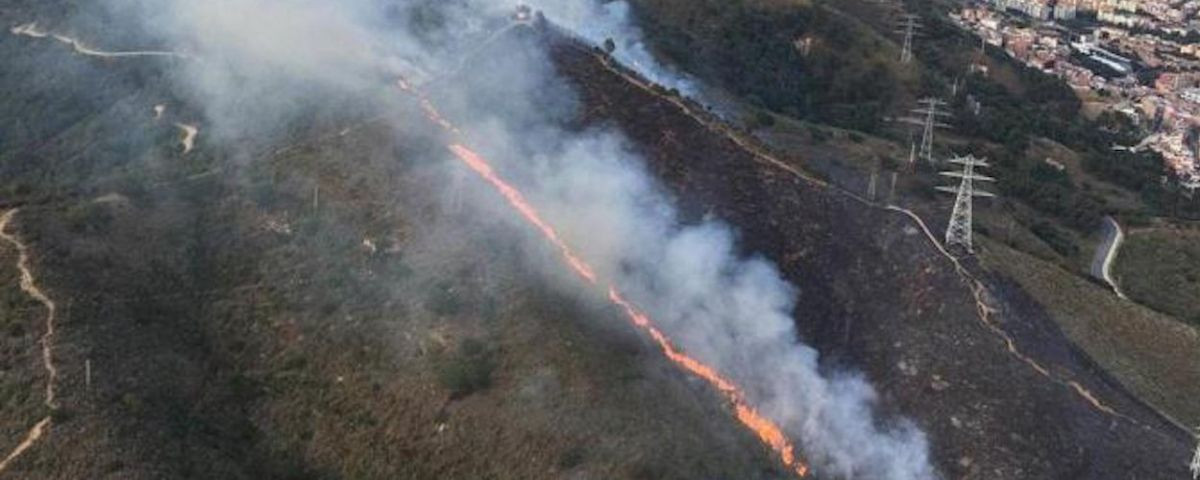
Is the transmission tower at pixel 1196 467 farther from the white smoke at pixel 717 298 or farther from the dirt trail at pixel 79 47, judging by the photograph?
the dirt trail at pixel 79 47

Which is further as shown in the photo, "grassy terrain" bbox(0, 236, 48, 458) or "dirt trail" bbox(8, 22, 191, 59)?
"dirt trail" bbox(8, 22, 191, 59)

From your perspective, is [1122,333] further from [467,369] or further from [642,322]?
[467,369]

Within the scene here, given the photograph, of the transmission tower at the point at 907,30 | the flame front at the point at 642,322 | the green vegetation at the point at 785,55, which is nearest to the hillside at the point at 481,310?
the flame front at the point at 642,322

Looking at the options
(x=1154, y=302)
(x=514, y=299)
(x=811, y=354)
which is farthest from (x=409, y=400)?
(x=1154, y=302)

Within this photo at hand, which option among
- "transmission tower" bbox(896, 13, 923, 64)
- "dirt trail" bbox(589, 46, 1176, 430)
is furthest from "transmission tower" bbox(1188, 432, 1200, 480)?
"transmission tower" bbox(896, 13, 923, 64)

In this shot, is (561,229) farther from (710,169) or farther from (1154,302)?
(1154,302)

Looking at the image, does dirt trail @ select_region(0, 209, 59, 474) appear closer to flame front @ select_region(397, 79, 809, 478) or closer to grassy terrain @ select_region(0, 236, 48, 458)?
grassy terrain @ select_region(0, 236, 48, 458)

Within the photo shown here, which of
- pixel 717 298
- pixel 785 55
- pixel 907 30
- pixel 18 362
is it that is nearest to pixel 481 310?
pixel 717 298
